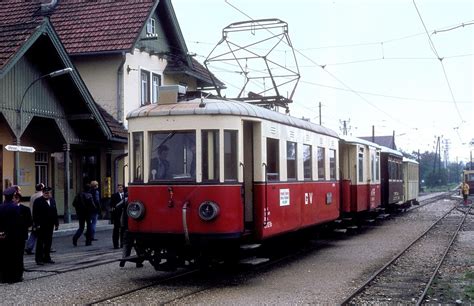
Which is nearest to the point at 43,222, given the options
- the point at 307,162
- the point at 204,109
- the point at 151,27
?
the point at 204,109

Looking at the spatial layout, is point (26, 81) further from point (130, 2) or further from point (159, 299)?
point (159, 299)

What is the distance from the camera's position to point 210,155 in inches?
427

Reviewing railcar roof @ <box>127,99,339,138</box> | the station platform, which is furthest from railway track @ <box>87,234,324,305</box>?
the station platform

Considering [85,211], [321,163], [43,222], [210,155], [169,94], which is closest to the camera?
[210,155]

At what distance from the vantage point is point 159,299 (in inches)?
385

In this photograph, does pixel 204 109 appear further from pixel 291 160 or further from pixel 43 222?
pixel 43 222

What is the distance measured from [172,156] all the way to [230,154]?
0.96m

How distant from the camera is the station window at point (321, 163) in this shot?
15.4m

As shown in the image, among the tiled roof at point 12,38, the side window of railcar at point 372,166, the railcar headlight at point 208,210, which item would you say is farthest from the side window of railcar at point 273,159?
the side window of railcar at point 372,166

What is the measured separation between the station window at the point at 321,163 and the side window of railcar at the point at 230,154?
4741 millimetres

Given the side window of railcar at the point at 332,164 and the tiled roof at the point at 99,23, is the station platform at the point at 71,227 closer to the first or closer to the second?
the tiled roof at the point at 99,23

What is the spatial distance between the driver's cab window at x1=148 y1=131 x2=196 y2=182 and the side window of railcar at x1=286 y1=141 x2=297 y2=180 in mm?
2573

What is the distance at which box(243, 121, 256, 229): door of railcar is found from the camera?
11508 millimetres

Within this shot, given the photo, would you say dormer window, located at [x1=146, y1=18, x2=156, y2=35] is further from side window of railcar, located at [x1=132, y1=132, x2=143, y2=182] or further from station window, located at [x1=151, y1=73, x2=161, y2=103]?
side window of railcar, located at [x1=132, y1=132, x2=143, y2=182]
